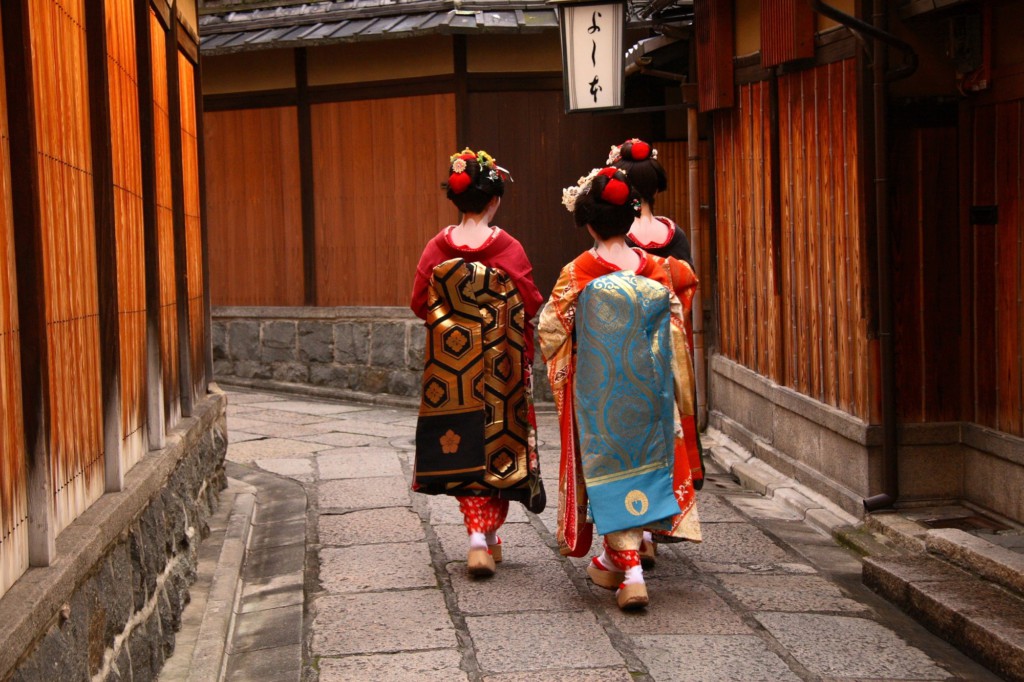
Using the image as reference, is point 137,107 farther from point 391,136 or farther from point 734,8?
point 391,136

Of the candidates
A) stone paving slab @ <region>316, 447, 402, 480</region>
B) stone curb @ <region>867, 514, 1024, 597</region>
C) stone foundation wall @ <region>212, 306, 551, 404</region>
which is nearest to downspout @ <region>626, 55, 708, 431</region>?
stone foundation wall @ <region>212, 306, 551, 404</region>

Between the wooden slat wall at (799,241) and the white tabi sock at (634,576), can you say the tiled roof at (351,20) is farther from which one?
the white tabi sock at (634,576)

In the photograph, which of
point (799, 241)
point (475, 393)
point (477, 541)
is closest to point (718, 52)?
point (799, 241)

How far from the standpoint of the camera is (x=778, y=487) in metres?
8.33

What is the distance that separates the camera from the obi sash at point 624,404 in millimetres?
5887

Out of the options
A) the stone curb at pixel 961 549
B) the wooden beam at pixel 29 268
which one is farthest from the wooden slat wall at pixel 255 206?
the wooden beam at pixel 29 268

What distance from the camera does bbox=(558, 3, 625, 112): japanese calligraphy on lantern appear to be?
9.77 meters

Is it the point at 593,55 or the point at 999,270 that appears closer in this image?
the point at 999,270

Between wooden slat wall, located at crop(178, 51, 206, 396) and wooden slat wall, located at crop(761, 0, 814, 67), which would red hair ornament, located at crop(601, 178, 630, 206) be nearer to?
wooden slat wall, located at crop(761, 0, 814, 67)

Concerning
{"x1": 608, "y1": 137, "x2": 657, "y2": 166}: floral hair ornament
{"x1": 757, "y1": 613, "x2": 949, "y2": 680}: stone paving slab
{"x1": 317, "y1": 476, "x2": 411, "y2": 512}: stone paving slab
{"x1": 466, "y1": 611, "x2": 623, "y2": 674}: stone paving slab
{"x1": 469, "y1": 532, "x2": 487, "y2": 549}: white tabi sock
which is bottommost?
{"x1": 757, "y1": 613, "x2": 949, "y2": 680}: stone paving slab

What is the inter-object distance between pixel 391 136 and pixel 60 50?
9251 millimetres

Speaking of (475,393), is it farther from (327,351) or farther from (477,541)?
(327,351)

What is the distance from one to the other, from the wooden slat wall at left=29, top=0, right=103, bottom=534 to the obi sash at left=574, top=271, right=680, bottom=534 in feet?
7.25

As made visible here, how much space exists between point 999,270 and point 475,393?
278 cm
